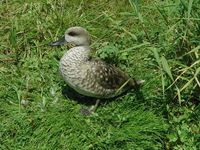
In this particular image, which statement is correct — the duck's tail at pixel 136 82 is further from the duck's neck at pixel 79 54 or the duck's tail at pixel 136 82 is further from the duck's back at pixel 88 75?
the duck's neck at pixel 79 54

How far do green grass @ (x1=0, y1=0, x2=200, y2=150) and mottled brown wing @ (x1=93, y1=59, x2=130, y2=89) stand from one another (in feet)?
0.51

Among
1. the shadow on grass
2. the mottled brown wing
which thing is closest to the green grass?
the shadow on grass

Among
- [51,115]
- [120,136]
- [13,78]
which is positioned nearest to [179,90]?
[120,136]

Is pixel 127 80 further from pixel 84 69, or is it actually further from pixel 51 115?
pixel 51 115

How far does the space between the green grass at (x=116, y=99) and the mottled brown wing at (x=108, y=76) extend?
16 cm

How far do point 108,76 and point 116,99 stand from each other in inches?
9.7

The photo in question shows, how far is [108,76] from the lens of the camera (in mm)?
3945

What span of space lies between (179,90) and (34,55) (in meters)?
1.38

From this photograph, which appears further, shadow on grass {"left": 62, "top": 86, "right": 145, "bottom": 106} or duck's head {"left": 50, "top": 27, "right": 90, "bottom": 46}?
shadow on grass {"left": 62, "top": 86, "right": 145, "bottom": 106}

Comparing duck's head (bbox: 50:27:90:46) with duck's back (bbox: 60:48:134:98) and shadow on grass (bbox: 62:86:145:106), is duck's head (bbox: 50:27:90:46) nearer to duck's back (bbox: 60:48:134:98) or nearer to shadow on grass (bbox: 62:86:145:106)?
duck's back (bbox: 60:48:134:98)

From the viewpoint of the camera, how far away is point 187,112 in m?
3.95

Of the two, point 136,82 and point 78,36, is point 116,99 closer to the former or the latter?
point 136,82

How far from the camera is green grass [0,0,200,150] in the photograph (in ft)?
12.4

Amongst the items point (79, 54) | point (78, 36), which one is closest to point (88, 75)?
point (79, 54)
